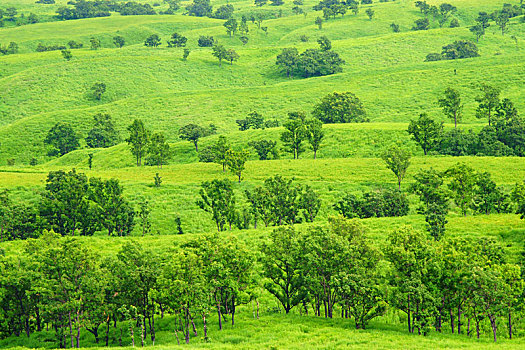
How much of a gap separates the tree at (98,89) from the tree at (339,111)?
80.1 m

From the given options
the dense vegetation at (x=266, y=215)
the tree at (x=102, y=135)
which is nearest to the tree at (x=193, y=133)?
the dense vegetation at (x=266, y=215)

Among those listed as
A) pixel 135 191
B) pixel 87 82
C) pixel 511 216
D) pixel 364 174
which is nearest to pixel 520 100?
pixel 364 174

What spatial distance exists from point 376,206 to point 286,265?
104ft

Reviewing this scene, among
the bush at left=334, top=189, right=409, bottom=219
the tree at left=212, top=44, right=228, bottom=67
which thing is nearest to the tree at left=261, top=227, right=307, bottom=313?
the bush at left=334, top=189, right=409, bottom=219

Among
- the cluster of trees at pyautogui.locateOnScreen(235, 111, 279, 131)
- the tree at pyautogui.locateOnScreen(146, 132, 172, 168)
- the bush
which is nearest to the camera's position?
the bush

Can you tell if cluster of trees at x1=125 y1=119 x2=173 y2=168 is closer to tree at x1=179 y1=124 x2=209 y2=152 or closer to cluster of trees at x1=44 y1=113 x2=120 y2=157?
tree at x1=179 y1=124 x2=209 y2=152

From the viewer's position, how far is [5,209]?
6969 cm

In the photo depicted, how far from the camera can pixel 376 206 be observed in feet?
238

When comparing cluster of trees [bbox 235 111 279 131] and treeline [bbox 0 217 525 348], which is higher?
cluster of trees [bbox 235 111 279 131]

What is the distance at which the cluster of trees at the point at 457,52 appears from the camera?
594ft

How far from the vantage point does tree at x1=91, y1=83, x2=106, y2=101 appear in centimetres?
16788

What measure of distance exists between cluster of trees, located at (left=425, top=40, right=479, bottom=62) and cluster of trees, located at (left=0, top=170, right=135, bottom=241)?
148254mm

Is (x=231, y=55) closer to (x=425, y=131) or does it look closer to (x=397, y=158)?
(x=425, y=131)

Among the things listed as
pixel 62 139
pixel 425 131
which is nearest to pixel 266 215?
pixel 425 131
